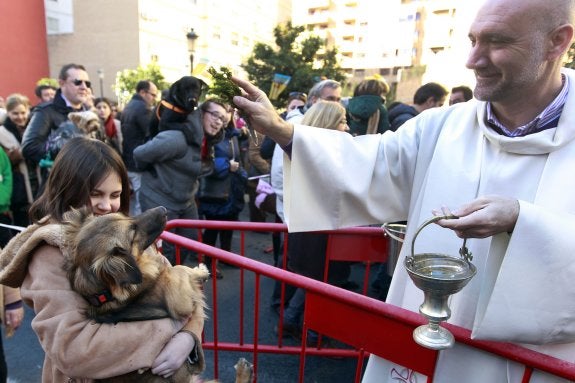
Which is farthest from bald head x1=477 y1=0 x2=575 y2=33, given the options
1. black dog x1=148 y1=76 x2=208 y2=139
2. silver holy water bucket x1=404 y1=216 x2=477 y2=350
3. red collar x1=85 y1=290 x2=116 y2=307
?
black dog x1=148 y1=76 x2=208 y2=139

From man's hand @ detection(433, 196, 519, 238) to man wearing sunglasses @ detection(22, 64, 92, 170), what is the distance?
181 inches

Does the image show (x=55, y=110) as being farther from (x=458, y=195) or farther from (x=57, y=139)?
(x=458, y=195)

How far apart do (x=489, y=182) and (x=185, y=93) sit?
11.1 ft

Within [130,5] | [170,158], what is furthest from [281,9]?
[170,158]

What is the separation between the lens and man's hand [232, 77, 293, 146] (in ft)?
5.56

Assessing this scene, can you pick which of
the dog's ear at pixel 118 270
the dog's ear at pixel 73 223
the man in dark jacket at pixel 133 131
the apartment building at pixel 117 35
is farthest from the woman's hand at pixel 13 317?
the apartment building at pixel 117 35

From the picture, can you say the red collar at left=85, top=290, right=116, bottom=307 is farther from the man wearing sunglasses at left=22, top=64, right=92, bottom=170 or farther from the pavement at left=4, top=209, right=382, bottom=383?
the man wearing sunglasses at left=22, top=64, right=92, bottom=170

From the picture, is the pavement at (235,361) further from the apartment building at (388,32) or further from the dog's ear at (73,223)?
the apartment building at (388,32)

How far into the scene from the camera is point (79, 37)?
40.8 metres

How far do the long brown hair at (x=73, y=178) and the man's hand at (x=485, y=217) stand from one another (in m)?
1.70

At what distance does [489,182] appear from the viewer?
1541 millimetres

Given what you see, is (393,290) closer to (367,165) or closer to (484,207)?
(367,165)

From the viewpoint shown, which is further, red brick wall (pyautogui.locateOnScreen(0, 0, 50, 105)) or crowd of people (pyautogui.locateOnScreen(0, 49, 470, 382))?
red brick wall (pyautogui.locateOnScreen(0, 0, 50, 105))

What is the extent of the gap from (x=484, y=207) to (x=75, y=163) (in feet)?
6.18
